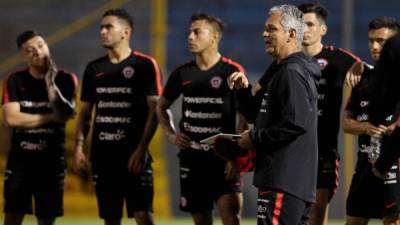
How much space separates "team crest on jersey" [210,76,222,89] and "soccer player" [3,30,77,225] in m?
1.26

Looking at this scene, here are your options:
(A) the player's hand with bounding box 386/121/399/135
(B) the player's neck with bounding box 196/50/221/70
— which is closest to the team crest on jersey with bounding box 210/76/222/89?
(B) the player's neck with bounding box 196/50/221/70

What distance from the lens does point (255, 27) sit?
13711 mm

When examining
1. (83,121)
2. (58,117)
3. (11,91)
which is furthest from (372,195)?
(11,91)

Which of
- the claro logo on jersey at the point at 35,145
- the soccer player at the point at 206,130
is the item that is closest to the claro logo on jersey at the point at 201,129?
the soccer player at the point at 206,130

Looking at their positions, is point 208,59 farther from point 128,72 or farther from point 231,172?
point 231,172

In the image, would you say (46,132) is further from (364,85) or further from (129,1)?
(129,1)

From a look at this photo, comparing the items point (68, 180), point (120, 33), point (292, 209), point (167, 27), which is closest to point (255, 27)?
point (167, 27)

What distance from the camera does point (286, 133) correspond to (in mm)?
5852

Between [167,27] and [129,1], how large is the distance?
737 mm

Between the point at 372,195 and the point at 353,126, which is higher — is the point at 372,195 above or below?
below

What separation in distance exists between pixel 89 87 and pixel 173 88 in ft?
2.39

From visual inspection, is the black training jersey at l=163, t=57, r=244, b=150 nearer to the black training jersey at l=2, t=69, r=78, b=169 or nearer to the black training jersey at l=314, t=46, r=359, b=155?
the black training jersey at l=314, t=46, r=359, b=155

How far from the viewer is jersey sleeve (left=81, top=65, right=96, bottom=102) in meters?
8.90

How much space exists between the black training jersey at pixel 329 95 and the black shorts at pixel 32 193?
235 cm
